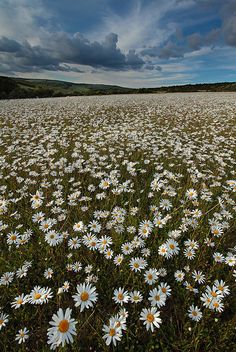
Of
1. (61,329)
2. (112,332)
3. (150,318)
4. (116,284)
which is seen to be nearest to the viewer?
(61,329)

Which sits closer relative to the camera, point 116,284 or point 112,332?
point 112,332

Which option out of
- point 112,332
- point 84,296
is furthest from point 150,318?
point 84,296

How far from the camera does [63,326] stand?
4.74 ft

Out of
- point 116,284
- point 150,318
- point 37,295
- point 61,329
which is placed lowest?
point 116,284

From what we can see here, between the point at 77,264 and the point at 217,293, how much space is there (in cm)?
162

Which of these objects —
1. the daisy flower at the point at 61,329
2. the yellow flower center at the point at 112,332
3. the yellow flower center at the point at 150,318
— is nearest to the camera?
the daisy flower at the point at 61,329

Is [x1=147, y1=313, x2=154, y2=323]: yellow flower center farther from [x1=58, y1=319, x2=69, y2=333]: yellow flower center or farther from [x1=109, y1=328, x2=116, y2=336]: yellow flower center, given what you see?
[x1=58, y1=319, x2=69, y2=333]: yellow flower center

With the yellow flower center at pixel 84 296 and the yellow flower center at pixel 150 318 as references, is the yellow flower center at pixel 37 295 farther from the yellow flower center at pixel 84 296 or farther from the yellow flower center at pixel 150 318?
the yellow flower center at pixel 150 318

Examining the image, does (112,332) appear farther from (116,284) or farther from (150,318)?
(116,284)

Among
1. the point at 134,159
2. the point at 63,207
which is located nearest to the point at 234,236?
the point at 63,207

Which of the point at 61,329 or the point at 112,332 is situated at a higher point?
the point at 61,329

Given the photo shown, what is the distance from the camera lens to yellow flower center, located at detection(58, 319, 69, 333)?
1432mm

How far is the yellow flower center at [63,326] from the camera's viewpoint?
4.70 ft

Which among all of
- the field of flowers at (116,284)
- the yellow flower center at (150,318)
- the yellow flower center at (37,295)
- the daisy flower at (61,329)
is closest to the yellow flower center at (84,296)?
the field of flowers at (116,284)
